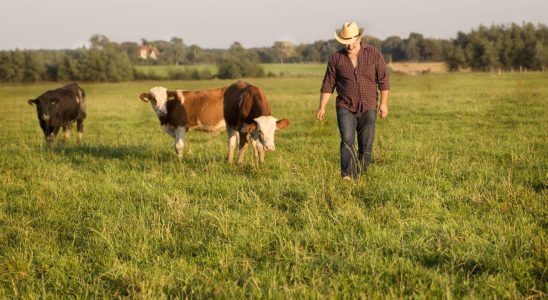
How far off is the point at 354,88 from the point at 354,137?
0.76 metres

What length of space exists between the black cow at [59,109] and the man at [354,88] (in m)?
9.56

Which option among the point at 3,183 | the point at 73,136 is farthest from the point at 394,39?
the point at 3,183

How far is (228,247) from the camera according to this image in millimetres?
4430

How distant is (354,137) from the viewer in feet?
24.1

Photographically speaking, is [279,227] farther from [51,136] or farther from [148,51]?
[148,51]

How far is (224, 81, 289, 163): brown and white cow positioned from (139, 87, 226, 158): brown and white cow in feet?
1.22

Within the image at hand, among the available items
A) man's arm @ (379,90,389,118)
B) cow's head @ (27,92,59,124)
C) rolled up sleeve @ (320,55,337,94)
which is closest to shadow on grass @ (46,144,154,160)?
cow's head @ (27,92,59,124)

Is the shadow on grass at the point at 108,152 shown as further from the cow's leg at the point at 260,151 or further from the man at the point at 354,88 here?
the man at the point at 354,88

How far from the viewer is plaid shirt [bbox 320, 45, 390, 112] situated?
7.18 meters

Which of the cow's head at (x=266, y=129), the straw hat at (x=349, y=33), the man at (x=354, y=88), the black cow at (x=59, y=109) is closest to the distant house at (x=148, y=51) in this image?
the black cow at (x=59, y=109)

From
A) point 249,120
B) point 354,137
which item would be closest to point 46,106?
point 249,120

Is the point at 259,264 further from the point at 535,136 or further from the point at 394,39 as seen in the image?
the point at 394,39

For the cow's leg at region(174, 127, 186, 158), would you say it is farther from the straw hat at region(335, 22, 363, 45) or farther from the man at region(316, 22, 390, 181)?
the straw hat at region(335, 22, 363, 45)

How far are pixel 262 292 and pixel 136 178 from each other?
4.78 meters
